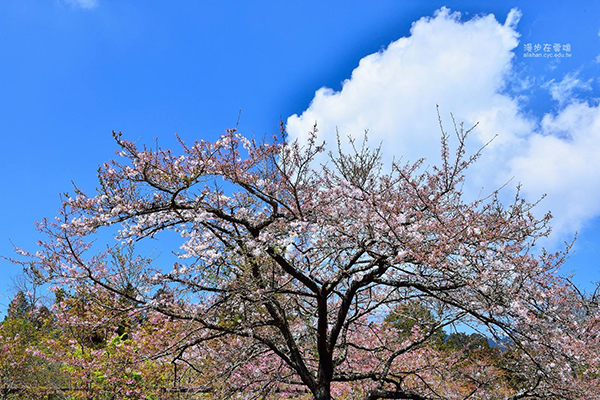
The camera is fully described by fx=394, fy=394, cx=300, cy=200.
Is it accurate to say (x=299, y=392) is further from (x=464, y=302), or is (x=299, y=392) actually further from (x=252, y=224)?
(x=464, y=302)

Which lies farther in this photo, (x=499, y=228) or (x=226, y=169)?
(x=226, y=169)

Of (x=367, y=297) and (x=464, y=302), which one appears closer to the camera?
(x=464, y=302)

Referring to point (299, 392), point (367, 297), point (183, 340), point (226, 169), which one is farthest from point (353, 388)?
point (226, 169)

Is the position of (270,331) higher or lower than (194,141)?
lower

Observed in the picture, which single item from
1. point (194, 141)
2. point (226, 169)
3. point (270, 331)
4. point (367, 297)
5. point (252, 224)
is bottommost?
point (270, 331)

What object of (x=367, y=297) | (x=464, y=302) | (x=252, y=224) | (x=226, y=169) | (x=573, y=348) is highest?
(x=226, y=169)

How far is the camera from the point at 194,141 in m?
5.97

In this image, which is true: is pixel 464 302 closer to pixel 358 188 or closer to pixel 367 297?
pixel 358 188

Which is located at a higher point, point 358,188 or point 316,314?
point 358,188

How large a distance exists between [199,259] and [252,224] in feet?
3.14

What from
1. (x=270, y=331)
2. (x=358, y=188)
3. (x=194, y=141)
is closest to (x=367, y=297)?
(x=270, y=331)

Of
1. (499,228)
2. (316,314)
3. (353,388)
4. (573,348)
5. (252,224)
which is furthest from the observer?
(353,388)

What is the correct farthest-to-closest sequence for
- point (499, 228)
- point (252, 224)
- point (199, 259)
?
point (252, 224) → point (199, 259) → point (499, 228)

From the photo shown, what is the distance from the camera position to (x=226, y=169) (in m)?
5.70
